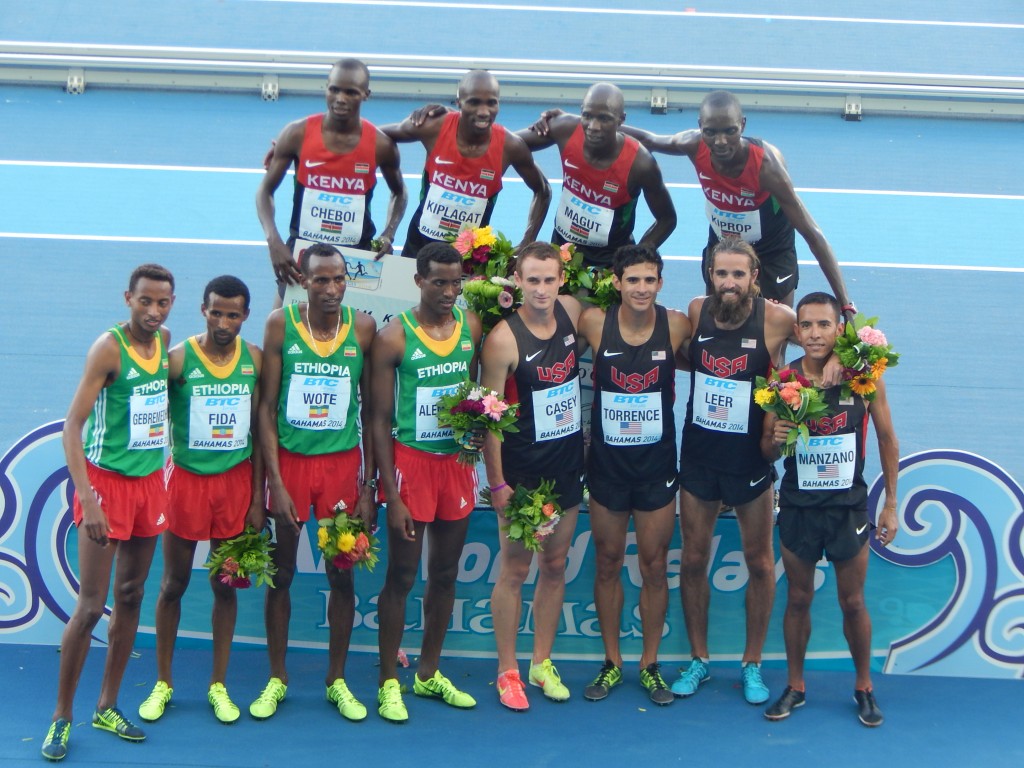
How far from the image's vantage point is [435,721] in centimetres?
540

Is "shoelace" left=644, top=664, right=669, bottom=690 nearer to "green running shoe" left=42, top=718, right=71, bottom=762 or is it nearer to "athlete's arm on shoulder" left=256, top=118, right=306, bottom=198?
"green running shoe" left=42, top=718, right=71, bottom=762

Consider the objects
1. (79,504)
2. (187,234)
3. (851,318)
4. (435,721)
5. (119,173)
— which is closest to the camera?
(79,504)

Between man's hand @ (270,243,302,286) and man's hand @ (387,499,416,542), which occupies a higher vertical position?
man's hand @ (270,243,302,286)

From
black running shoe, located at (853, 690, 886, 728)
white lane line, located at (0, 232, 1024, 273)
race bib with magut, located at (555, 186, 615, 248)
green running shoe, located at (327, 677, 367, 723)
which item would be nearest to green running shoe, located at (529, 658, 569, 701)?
green running shoe, located at (327, 677, 367, 723)

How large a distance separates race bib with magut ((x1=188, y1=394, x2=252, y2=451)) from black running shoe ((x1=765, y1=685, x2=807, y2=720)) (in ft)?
8.42

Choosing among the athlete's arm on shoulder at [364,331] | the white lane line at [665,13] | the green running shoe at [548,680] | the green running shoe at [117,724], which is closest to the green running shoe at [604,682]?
the green running shoe at [548,680]

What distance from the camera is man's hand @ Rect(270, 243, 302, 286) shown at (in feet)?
19.6

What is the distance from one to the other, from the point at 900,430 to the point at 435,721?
158 inches

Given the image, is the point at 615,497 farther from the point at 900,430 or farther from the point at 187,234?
the point at 187,234

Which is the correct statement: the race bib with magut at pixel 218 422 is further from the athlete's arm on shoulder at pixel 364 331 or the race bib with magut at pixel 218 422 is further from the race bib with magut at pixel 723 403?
the race bib with magut at pixel 723 403

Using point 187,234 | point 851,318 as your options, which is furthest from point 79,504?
point 187,234

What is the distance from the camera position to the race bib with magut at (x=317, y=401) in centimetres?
523

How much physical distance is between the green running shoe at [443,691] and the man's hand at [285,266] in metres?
1.96

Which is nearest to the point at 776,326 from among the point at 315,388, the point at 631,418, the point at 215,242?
the point at 631,418
